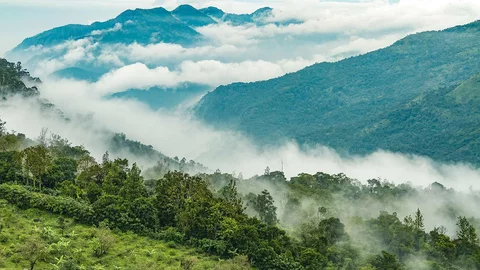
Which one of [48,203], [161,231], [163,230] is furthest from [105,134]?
[161,231]

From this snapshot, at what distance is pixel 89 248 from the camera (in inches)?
1908

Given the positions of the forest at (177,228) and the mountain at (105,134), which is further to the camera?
the mountain at (105,134)

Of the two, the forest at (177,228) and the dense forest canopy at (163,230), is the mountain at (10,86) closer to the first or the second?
the forest at (177,228)

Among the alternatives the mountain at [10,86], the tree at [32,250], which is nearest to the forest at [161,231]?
the tree at [32,250]

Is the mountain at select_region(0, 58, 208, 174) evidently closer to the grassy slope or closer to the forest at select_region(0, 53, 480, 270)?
the forest at select_region(0, 53, 480, 270)

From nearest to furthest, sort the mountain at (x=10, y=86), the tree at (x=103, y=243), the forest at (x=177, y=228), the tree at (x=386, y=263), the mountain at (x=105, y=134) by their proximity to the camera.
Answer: the tree at (x=103, y=243) → the forest at (x=177, y=228) → the tree at (x=386, y=263) → the mountain at (x=10, y=86) → the mountain at (x=105, y=134)

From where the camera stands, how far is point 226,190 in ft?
274

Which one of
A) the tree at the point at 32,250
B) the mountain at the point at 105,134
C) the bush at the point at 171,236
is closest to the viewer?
the tree at the point at 32,250

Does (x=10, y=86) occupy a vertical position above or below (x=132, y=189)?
above

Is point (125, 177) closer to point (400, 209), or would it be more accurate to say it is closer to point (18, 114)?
point (400, 209)

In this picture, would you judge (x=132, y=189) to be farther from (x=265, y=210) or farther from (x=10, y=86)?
(x=10, y=86)

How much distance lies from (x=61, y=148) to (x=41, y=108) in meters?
67.7

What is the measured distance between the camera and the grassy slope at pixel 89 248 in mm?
43375

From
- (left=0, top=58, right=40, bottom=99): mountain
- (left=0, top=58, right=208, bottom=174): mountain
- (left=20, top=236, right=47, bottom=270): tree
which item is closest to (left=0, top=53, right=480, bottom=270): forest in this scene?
(left=20, top=236, right=47, bottom=270): tree
